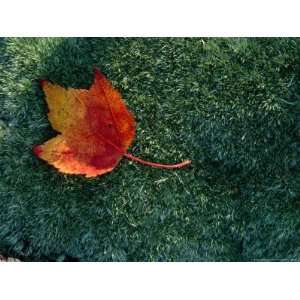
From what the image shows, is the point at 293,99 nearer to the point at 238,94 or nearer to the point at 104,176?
the point at 238,94

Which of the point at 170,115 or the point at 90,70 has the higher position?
the point at 90,70

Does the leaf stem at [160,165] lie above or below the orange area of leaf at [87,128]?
below

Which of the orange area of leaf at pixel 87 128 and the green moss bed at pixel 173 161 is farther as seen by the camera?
the green moss bed at pixel 173 161

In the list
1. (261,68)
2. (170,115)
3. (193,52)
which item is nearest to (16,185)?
(170,115)

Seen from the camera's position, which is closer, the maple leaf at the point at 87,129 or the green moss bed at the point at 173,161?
the maple leaf at the point at 87,129

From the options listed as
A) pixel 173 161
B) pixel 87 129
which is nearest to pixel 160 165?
pixel 173 161
